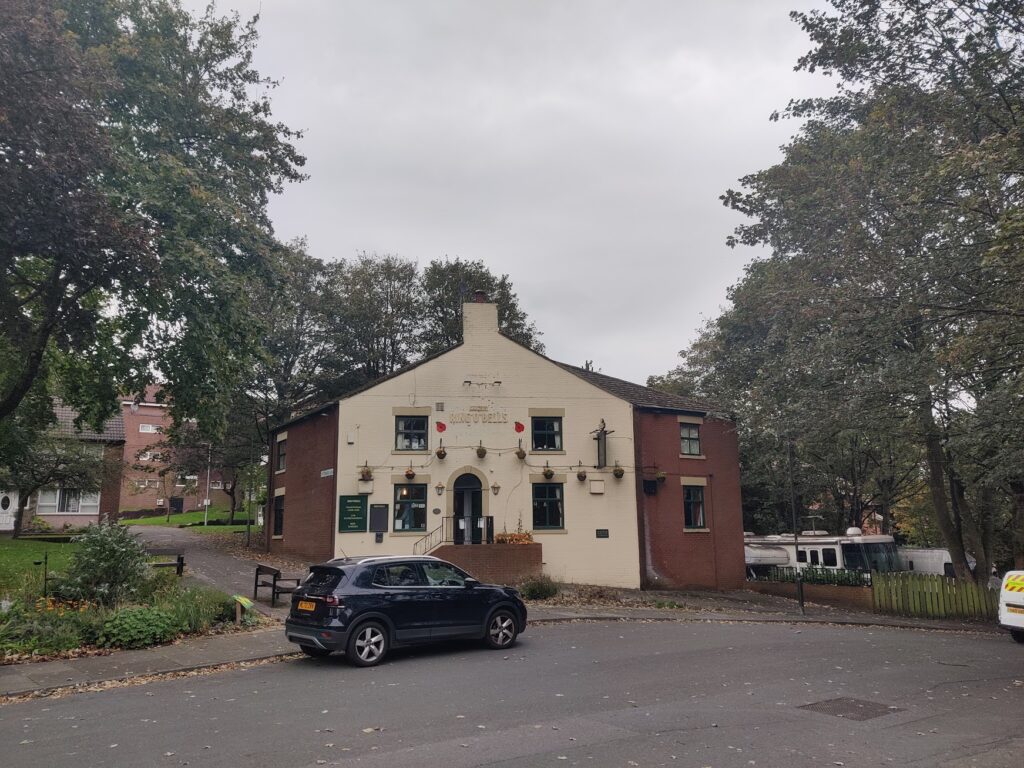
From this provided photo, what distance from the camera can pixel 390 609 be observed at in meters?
11.0

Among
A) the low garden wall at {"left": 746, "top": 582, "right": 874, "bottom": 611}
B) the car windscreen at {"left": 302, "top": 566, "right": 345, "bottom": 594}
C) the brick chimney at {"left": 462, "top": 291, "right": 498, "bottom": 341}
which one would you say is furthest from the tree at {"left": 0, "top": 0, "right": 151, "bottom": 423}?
the low garden wall at {"left": 746, "top": 582, "right": 874, "bottom": 611}

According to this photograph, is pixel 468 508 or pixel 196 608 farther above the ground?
pixel 468 508

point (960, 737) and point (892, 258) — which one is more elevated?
point (892, 258)

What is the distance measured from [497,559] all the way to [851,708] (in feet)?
48.7

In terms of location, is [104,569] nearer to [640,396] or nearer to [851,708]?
[851,708]

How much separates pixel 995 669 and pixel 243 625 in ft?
41.3

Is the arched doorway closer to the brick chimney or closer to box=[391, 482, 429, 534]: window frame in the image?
box=[391, 482, 429, 534]: window frame

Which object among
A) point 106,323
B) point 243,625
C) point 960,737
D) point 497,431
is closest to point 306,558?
point 497,431

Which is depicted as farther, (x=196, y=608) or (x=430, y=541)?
(x=430, y=541)

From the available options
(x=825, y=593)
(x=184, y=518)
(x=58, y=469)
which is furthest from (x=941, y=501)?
(x=184, y=518)

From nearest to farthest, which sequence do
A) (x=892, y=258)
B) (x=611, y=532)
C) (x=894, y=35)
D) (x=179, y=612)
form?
(x=179, y=612) → (x=894, y=35) → (x=892, y=258) → (x=611, y=532)

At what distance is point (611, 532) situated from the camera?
80.0ft

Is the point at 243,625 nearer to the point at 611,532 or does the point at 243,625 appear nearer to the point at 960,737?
the point at 960,737

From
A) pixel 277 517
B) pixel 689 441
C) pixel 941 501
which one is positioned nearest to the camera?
pixel 941 501
